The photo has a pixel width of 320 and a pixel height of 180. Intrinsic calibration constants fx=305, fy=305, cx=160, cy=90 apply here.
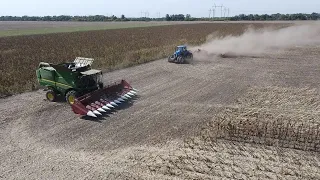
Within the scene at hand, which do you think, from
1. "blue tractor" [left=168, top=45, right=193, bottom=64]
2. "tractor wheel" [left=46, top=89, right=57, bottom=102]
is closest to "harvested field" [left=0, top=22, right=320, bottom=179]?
"tractor wheel" [left=46, top=89, right=57, bottom=102]

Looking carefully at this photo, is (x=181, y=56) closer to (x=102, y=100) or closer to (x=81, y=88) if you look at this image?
(x=102, y=100)

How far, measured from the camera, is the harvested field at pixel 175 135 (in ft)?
31.0

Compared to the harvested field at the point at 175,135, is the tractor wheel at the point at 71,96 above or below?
above

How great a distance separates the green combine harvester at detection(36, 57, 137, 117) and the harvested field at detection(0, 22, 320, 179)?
2.01 feet

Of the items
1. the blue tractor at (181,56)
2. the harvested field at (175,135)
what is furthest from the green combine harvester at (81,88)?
the blue tractor at (181,56)

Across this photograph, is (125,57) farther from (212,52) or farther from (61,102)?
(61,102)

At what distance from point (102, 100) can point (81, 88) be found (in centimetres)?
118

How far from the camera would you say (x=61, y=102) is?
51.8ft

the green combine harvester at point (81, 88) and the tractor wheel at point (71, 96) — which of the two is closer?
the green combine harvester at point (81, 88)

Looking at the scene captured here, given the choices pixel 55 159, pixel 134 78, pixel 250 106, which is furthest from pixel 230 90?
pixel 55 159

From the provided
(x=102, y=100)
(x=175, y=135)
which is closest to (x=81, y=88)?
(x=102, y=100)

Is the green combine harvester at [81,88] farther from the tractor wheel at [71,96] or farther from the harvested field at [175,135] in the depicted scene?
the harvested field at [175,135]

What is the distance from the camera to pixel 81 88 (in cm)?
1476

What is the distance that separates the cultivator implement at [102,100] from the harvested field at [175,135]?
0.46 meters
